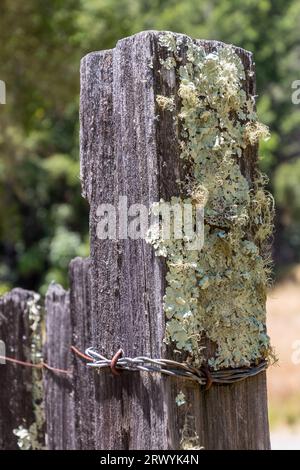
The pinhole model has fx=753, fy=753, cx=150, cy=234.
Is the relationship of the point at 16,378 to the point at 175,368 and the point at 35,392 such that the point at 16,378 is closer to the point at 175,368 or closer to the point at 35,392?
the point at 35,392

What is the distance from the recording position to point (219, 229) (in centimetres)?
203

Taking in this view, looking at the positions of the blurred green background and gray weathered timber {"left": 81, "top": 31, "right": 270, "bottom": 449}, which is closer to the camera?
gray weathered timber {"left": 81, "top": 31, "right": 270, "bottom": 449}

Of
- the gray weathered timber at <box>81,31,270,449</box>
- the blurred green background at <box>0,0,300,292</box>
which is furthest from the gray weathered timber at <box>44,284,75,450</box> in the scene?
the blurred green background at <box>0,0,300,292</box>

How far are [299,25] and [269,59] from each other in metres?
1.35

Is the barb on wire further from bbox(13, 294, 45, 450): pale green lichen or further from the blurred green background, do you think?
the blurred green background

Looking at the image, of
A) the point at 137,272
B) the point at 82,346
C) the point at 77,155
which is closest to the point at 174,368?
the point at 137,272

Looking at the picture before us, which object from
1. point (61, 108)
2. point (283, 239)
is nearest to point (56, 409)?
point (61, 108)

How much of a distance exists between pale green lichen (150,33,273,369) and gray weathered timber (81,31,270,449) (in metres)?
0.04

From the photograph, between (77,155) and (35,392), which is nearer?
(35,392)

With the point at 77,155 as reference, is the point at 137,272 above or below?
below

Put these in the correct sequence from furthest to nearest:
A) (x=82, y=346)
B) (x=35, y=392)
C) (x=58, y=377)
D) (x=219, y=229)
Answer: (x=35, y=392) → (x=58, y=377) → (x=82, y=346) → (x=219, y=229)

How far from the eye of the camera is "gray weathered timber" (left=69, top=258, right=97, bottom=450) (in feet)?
10.1

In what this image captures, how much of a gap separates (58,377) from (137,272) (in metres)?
1.50

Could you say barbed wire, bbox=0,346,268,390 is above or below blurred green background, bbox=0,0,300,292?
below
